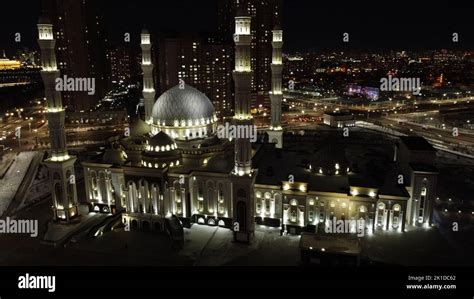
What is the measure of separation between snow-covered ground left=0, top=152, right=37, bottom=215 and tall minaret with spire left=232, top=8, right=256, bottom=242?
90.6ft

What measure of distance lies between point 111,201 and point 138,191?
538 cm

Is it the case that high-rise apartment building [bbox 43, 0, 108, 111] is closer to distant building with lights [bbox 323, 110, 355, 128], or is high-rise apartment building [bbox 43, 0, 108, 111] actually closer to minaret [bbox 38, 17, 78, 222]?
minaret [bbox 38, 17, 78, 222]

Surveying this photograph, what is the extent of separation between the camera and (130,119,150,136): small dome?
47.4 meters

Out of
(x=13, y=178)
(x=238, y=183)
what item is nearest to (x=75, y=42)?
(x=13, y=178)

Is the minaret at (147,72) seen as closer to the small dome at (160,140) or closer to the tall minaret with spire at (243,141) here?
the small dome at (160,140)

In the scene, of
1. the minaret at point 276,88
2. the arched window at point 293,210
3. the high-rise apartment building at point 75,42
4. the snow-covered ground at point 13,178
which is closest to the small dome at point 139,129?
the minaret at point 276,88

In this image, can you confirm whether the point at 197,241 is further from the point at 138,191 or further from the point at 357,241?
the point at 357,241

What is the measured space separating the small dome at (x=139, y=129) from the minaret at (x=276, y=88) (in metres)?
16.5

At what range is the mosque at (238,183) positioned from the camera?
120ft

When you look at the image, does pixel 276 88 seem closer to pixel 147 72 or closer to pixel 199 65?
pixel 147 72

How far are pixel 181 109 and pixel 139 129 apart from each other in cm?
608

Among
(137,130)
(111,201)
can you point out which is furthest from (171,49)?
(111,201)

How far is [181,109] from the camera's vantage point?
4641cm

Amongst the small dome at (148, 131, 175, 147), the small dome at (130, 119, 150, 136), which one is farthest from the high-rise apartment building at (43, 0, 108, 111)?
the small dome at (148, 131, 175, 147)
